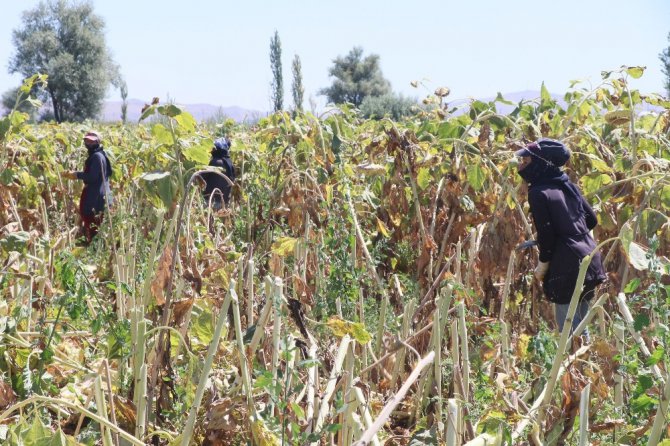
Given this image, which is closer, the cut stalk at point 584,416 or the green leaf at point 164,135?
the cut stalk at point 584,416

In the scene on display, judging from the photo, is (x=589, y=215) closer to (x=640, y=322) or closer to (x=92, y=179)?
(x=640, y=322)

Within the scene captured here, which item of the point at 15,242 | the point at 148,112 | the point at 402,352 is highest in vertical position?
the point at 148,112

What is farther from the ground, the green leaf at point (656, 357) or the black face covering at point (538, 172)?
the black face covering at point (538, 172)

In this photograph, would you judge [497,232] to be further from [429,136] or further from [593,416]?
[593,416]

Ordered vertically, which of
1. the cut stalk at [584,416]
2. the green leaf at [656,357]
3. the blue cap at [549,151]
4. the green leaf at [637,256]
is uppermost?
the blue cap at [549,151]

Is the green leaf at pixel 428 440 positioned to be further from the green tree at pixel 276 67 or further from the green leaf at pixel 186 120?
the green tree at pixel 276 67

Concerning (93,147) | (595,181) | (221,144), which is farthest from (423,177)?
(93,147)

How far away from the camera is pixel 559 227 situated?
12.5 feet

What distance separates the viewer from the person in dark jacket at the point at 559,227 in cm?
372

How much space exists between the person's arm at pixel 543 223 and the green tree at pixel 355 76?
52539mm

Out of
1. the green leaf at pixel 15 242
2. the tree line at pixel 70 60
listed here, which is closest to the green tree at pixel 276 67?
the tree line at pixel 70 60

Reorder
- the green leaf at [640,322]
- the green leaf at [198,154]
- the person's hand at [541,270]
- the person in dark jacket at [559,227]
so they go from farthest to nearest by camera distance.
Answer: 1. the person's hand at [541,270]
2. the person in dark jacket at [559,227]
3. the green leaf at [198,154]
4. the green leaf at [640,322]

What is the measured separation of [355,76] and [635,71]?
53.5 m

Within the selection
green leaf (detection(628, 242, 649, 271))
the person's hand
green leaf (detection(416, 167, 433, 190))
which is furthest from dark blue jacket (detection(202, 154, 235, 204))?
green leaf (detection(628, 242, 649, 271))
